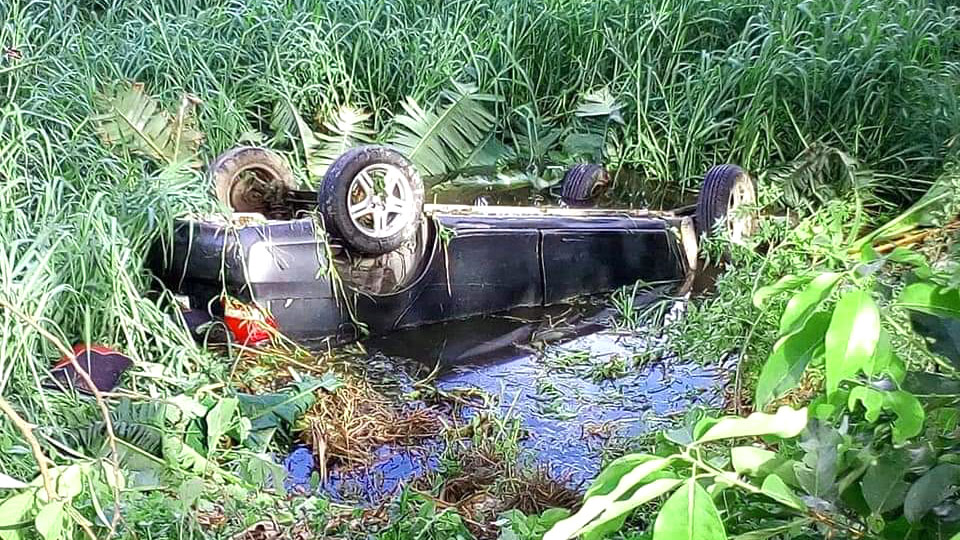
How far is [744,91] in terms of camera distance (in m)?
6.73

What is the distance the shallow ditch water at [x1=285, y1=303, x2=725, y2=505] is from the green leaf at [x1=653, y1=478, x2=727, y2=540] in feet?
8.04

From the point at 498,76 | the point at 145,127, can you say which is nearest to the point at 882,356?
the point at 145,127

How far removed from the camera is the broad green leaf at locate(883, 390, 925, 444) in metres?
1.25

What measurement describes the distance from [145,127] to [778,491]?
5.16 meters

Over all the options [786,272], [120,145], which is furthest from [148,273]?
[786,272]

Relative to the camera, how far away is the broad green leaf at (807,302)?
117cm

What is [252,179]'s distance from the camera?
17.2 feet

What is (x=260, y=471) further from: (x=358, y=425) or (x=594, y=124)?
(x=594, y=124)

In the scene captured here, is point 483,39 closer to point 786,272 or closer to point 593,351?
point 593,351

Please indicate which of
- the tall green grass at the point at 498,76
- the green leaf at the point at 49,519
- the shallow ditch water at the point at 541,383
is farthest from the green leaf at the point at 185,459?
the green leaf at the point at 49,519

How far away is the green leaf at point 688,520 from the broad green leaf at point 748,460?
200 millimetres

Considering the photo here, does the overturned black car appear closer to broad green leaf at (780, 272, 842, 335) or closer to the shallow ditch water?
the shallow ditch water

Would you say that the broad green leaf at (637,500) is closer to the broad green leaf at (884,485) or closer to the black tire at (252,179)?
the broad green leaf at (884,485)

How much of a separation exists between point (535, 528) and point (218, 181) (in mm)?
3063
